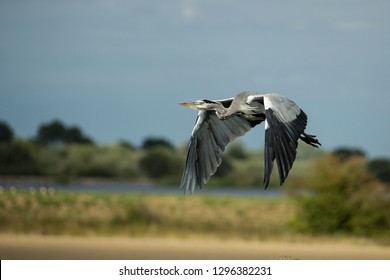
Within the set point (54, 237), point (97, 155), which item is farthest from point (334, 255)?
point (97, 155)

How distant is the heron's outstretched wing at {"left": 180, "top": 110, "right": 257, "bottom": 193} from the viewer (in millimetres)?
8195

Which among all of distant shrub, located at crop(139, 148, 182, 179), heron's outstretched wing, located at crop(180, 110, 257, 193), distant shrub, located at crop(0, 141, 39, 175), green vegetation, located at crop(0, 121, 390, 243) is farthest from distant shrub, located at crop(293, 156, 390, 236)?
distant shrub, located at crop(0, 141, 39, 175)

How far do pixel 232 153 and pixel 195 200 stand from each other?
25.0 feet

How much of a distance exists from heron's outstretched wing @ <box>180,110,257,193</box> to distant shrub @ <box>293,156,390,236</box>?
32.9 ft

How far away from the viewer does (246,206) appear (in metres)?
22.5

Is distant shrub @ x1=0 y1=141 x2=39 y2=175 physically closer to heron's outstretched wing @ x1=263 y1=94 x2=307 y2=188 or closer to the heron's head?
the heron's head

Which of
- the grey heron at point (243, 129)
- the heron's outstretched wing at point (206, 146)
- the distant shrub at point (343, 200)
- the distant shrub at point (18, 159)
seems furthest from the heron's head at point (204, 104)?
the distant shrub at point (18, 159)

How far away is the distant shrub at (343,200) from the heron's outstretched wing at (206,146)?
1004cm

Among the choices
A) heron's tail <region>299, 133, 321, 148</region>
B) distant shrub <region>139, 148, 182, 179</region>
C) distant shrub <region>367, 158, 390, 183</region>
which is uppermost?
distant shrub <region>139, 148, 182, 179</region>

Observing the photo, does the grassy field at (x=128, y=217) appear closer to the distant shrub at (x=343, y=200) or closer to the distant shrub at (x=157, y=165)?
the distant shrub at (x=343, y=200)

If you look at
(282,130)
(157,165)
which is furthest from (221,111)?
(157,165)

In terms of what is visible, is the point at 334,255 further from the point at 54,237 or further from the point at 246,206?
the point at 54,237

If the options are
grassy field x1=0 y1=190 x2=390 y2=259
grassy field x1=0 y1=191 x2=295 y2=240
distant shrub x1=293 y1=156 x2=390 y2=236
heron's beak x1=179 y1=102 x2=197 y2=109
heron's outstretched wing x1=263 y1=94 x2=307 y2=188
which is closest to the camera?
heron's outstretched wing x1=263 y1=94 x2=307 y2=188

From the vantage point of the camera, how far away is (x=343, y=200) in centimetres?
1811
